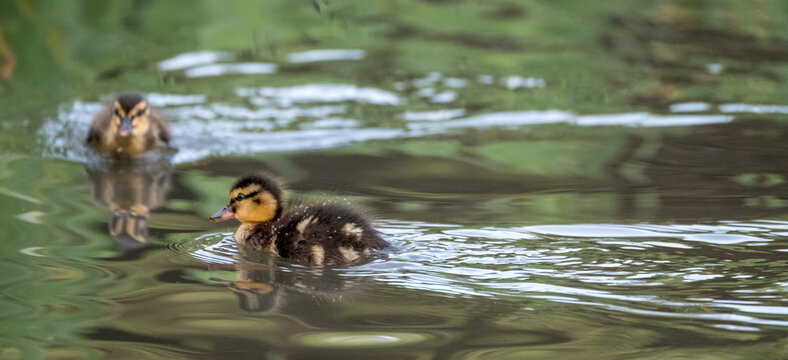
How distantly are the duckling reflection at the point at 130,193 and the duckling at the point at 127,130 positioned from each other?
148mm

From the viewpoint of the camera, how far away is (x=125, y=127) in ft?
21.4

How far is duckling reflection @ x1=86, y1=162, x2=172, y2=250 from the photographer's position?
4930 mm

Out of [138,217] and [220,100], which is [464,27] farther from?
[138,217]

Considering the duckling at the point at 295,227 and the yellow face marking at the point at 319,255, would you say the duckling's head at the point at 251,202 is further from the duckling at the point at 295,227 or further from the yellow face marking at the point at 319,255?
the yellow face marking at the point at 319,255

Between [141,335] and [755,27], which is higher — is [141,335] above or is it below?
below

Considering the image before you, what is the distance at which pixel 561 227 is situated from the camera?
486 cm

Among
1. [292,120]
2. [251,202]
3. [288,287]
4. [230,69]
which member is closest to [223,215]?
[251,202]

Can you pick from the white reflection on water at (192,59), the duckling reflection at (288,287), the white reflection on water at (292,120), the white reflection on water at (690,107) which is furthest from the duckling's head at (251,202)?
the white reflection on water at (192,59)

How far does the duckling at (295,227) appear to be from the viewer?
14.7 feet

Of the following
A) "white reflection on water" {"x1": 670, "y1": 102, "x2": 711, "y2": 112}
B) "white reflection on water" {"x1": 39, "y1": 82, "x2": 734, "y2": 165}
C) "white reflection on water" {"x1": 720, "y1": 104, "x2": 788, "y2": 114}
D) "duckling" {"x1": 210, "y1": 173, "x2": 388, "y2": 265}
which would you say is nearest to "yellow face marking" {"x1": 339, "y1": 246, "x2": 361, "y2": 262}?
"duckling" {"x1": 210, "y1": 173, "x2": 388, "y2": 265}

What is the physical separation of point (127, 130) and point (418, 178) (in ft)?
5.34

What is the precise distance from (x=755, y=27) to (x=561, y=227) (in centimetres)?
608

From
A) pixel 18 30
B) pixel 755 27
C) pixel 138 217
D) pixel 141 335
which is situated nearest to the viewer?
pixel 141 335

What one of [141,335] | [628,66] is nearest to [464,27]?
[628,66]
